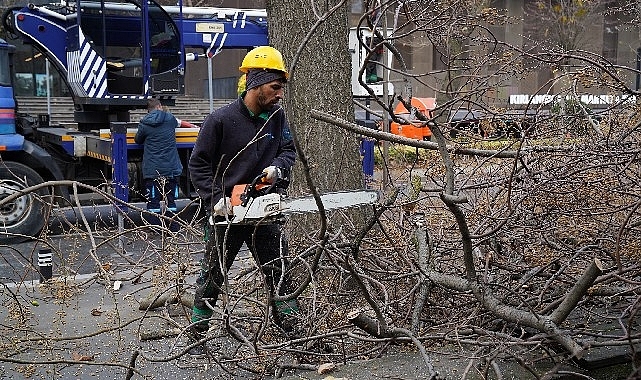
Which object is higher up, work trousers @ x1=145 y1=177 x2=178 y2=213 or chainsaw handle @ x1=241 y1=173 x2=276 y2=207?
chainsaw handle @ x1=241 y1=173 x2=276 y2=207

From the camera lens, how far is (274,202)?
13.4ft

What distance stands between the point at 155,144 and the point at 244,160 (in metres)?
5.37

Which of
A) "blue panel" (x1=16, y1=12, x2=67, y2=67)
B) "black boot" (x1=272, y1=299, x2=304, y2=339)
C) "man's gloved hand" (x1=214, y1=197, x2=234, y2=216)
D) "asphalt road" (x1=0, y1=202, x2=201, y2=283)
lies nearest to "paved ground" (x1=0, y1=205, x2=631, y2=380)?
"asphalt road" (x1=0, y1=202, x2=201, y2=283)

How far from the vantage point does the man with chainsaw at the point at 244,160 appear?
4527 millimetres

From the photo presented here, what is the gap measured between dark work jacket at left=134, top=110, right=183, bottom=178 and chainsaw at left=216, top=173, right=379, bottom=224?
5618 millimetres

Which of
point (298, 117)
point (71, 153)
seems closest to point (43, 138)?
point (71, 153)

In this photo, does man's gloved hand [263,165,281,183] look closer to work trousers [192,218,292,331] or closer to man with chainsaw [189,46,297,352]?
man with chainsaw [189,46,297,352]

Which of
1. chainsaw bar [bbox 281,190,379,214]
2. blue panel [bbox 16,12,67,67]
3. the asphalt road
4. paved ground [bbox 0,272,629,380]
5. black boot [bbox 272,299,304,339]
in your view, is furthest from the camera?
blue panel [bbox 16,12,67,67]

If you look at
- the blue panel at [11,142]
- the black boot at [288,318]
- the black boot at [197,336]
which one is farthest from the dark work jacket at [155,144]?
the black boot at [288,318]

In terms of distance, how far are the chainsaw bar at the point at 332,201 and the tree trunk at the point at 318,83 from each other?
5.40 feet

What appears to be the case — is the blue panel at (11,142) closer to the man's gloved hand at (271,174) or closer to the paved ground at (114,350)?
the paved ground at (114,350)

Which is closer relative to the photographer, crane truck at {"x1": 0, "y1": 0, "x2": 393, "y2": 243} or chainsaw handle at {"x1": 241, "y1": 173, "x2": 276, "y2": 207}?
chainsaw handle at {"x1": 241, "y1": 173, "x2": 276, "y2": 207}

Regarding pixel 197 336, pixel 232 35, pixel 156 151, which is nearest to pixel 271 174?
pixel 197 336

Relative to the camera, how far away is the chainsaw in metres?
4.06
